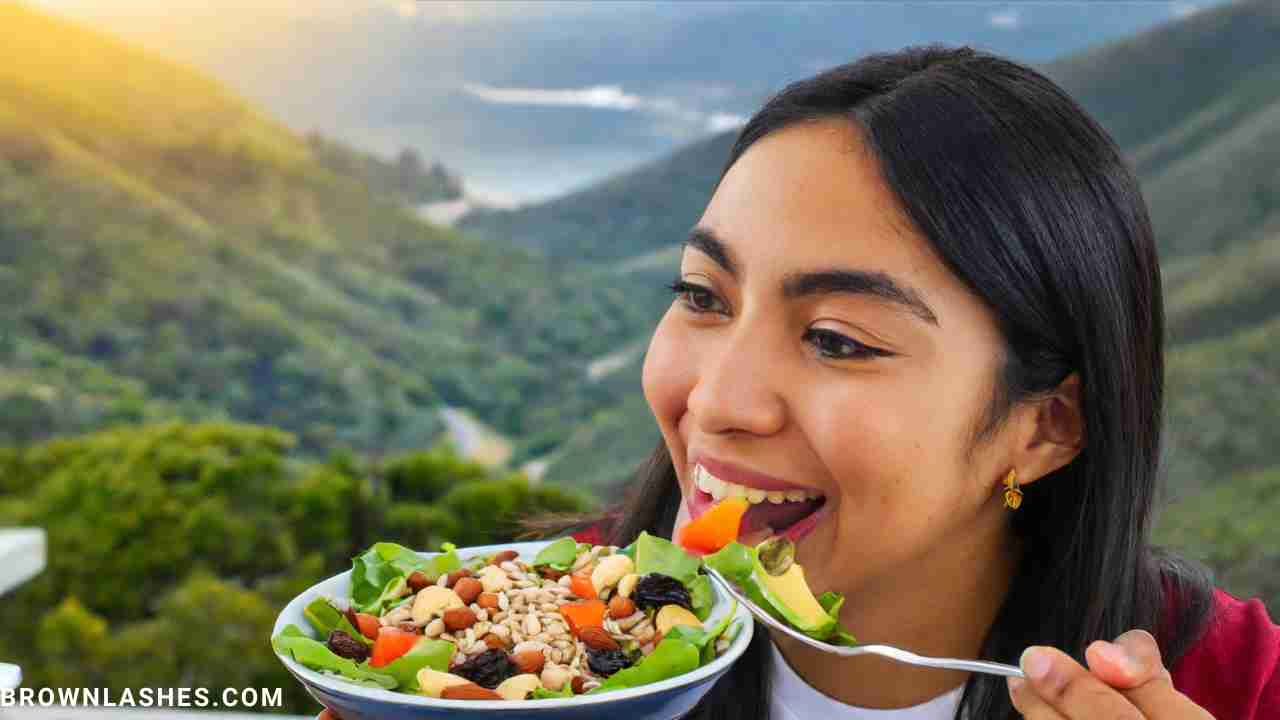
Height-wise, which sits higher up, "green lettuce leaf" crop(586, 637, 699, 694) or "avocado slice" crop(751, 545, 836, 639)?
"avocado slice" crop(751, 545, 836, 639)

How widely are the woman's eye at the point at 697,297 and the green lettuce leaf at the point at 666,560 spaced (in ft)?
1.04

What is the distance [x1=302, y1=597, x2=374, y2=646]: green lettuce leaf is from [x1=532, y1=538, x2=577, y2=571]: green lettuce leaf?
0.77 feet

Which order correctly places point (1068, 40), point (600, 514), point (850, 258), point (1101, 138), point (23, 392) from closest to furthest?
1. point (850, 258)
2. point (1101, 138)
3. point (600, 514)
4. point (1068, 40)
5. point (23, 392)

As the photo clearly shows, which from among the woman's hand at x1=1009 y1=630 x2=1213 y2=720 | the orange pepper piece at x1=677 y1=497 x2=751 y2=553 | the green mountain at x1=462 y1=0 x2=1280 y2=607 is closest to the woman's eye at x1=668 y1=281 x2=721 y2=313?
the orange pepper piece at x1=677 y1=497 x2=751 y2=553

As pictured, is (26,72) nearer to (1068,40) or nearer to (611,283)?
(611,283)

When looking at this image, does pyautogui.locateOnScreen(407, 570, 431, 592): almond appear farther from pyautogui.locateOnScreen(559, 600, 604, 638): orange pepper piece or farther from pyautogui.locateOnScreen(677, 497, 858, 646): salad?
pyautogui.locateOnScreen(677, 497, 858, 646): salad

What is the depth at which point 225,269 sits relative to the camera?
16.0ft

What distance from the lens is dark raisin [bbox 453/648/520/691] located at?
46.5 inches

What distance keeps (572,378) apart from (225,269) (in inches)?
51.4

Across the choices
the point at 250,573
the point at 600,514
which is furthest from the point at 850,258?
the point at 250,573

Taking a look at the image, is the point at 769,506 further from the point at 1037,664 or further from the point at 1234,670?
the point at 1234,670

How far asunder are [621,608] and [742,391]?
287 millimetres

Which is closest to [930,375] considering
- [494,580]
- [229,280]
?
[494,580]

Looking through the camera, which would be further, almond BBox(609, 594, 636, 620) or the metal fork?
almond BBox(609, 594, 636, 620)
